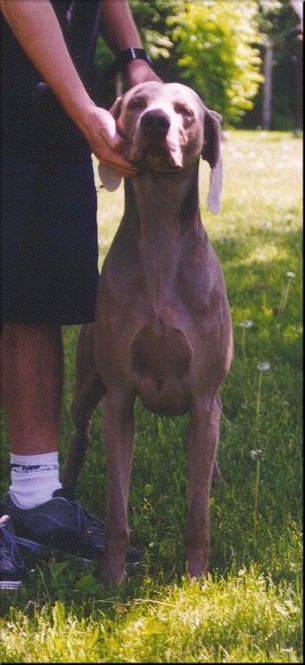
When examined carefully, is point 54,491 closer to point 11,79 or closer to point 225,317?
point 225,317

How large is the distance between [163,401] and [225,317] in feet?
0.87

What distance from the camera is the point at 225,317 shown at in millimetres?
2359

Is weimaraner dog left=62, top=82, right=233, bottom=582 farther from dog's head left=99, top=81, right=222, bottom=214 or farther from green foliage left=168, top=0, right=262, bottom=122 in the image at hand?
green foliage left=168, top=0, right=262, bottom=122

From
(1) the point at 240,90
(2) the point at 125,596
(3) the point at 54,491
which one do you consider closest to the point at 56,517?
(3) the point at 54,491

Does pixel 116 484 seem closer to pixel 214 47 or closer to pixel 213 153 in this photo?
pixel 213 153

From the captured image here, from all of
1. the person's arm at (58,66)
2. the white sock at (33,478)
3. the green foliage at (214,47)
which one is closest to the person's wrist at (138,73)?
the person's arm at (58,66)

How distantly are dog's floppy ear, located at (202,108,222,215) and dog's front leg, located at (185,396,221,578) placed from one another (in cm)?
51

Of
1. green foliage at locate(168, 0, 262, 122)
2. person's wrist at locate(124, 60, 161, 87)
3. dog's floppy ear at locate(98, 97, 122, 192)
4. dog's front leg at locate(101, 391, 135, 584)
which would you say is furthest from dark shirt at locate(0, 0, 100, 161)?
green foliage at locate(168, 0, 262, 122)

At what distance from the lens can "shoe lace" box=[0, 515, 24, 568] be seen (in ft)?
7.98

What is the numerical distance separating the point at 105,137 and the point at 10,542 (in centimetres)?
110

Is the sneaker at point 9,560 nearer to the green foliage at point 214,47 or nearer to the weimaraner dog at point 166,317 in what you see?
the weimaraner dog at point 166,317

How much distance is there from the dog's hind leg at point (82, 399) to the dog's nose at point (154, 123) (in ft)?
2.56

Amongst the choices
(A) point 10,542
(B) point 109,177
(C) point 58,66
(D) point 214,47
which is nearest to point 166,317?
(B) point 109,177

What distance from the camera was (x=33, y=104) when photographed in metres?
2.49
